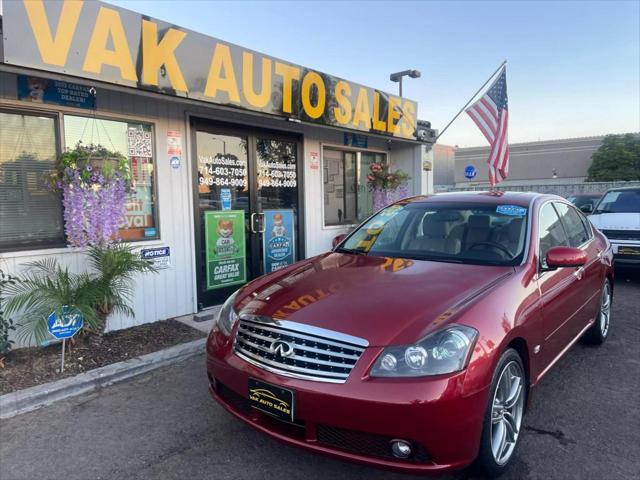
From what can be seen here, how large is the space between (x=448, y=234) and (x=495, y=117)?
687 cm

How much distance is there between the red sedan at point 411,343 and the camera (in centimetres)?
221

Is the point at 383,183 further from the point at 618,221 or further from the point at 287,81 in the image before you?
the point at 618,221

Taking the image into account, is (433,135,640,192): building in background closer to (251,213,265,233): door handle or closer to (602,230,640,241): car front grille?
(602,230,640,241): car front grille

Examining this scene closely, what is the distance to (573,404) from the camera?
11.4ft

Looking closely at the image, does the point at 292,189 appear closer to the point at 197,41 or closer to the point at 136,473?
the point at 197,41

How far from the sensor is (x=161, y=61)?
15.2 feet

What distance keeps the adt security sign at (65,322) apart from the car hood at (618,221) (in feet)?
27.9

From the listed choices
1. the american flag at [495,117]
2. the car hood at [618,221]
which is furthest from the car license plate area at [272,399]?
the american flag at [495,117]

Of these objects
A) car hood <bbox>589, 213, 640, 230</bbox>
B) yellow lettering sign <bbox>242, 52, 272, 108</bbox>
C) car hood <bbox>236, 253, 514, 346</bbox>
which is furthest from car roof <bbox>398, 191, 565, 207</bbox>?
car hood <bbox>589, 213, 640, 230</bbox>

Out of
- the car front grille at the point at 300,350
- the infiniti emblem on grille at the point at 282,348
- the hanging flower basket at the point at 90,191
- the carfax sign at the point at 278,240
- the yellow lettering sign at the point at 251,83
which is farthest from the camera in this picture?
the carfax sign at the point at 278,240

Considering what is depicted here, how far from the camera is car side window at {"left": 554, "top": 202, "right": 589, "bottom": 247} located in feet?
13.8

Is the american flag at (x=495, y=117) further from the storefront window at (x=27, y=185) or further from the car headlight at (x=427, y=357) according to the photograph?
the car headlight at (x=427, y=357)

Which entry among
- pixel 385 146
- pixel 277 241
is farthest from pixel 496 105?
pixel 277 241

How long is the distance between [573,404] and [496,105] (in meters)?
7.60
